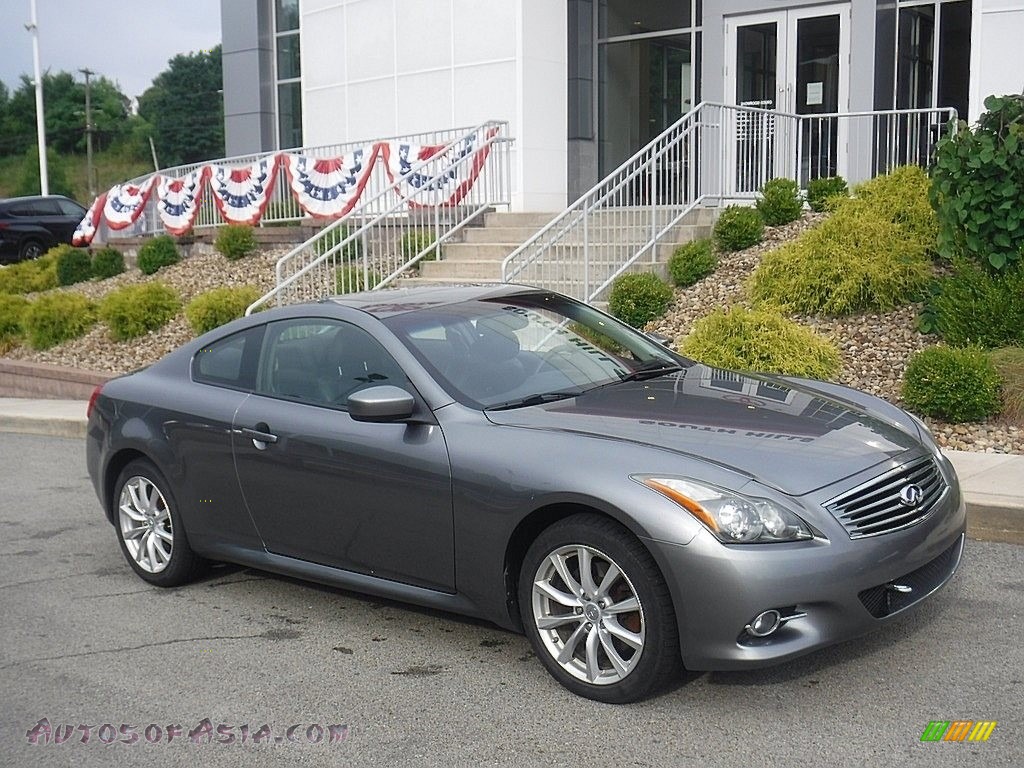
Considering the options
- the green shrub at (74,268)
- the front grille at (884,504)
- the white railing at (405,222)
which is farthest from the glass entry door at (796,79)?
the green shrub at (74,268)

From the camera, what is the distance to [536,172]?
18.0 meters

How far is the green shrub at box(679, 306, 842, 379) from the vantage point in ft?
31.1

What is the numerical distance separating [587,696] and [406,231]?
11.5 m

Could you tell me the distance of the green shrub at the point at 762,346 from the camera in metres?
9.48

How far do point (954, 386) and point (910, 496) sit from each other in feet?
14.8

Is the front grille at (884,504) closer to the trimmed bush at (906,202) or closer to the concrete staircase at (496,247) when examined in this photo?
the trimmed bush at (906,202)

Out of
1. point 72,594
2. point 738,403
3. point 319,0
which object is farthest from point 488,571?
point 319,0

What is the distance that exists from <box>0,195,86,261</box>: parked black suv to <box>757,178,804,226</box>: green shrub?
65.3 ft

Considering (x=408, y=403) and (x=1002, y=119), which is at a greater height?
(x=1002, y=119)

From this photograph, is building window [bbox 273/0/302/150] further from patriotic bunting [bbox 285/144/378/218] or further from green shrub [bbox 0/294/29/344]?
green shrub [bbox 0/294/29/344]

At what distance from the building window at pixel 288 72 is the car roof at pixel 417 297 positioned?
19.5 m

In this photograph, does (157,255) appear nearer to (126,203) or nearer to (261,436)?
(126,203)

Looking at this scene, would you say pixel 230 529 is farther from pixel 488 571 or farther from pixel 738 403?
pixel 738 403

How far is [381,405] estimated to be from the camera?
15.9 ft
